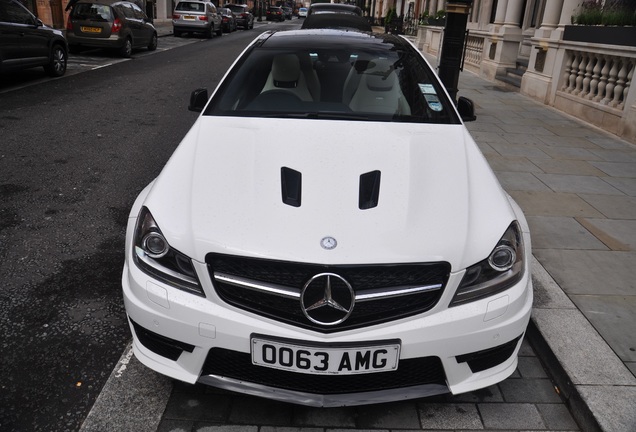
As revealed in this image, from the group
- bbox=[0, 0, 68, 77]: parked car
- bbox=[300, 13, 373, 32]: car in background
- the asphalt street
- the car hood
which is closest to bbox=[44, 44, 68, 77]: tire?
bbox=[0, 0, 68, 77]: parked car

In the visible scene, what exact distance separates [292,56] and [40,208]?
2667 millimetres

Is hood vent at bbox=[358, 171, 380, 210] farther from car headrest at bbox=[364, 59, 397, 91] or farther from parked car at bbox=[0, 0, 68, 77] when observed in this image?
parked car at bbox=[0, 0, 68, 77]

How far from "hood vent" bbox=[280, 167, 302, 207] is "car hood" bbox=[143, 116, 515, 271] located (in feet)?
0.09

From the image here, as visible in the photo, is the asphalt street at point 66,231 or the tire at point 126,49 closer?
the asphalt street at point 66,231

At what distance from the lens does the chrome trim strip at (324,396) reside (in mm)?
2324

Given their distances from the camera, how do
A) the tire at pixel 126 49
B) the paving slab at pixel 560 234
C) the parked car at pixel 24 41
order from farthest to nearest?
the tire at pixel 126 49
the parked car at pixel 24 41
the paving slab at pixel 560 234

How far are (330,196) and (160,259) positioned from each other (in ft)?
2.57

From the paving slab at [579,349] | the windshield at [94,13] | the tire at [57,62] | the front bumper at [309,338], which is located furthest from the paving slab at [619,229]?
the windshield at [94,13]

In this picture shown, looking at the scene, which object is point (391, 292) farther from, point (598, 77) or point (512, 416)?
point (598, 77)

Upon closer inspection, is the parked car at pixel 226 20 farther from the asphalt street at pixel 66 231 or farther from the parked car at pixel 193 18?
the asphalt street at pixel 66 231

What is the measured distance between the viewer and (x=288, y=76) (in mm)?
3979

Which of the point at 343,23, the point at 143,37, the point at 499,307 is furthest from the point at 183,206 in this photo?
the point at 143,37

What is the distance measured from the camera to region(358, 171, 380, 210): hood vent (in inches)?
99.0

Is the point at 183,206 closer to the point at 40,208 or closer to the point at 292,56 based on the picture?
the point at 292,56
